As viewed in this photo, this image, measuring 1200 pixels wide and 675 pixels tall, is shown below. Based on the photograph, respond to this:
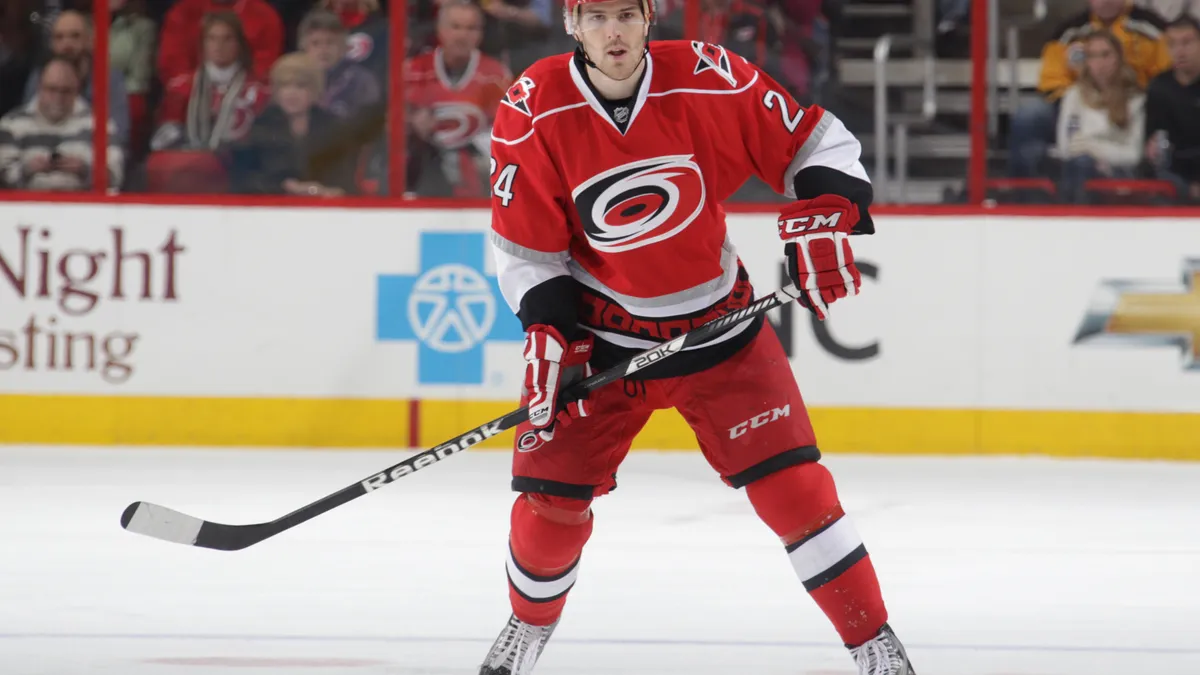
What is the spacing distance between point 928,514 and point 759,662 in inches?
59.2

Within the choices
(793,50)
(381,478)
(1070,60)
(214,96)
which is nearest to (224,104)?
(214,96)

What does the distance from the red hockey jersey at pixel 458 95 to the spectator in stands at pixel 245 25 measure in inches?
17.3

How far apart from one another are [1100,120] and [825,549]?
3041 millimetres

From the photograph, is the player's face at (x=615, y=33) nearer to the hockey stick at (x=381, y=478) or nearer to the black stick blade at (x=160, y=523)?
the hockey stick at (x=381, y=478)

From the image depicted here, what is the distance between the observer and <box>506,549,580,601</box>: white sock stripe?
2443 mm

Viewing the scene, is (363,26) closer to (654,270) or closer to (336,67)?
(336,67)

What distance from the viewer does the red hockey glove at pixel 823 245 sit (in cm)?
233

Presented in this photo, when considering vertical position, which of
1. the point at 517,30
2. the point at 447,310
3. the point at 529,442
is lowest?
the point at 529,442

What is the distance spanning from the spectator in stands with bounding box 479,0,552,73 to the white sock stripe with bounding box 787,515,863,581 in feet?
9.69

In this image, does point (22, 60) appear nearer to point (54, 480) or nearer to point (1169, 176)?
point (54, 480)

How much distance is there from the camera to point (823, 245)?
7.64 feet

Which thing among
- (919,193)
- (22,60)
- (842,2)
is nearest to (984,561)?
(919,193)

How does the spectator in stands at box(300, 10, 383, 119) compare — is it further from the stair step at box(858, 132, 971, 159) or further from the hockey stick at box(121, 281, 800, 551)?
the hockey stick at box(121, 281, 800, 551)

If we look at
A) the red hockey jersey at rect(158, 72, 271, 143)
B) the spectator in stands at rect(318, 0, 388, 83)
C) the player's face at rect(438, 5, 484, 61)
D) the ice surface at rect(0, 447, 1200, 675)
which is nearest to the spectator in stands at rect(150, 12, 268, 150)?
the red hockey jersey at rect(158, 72, 271, 143)
